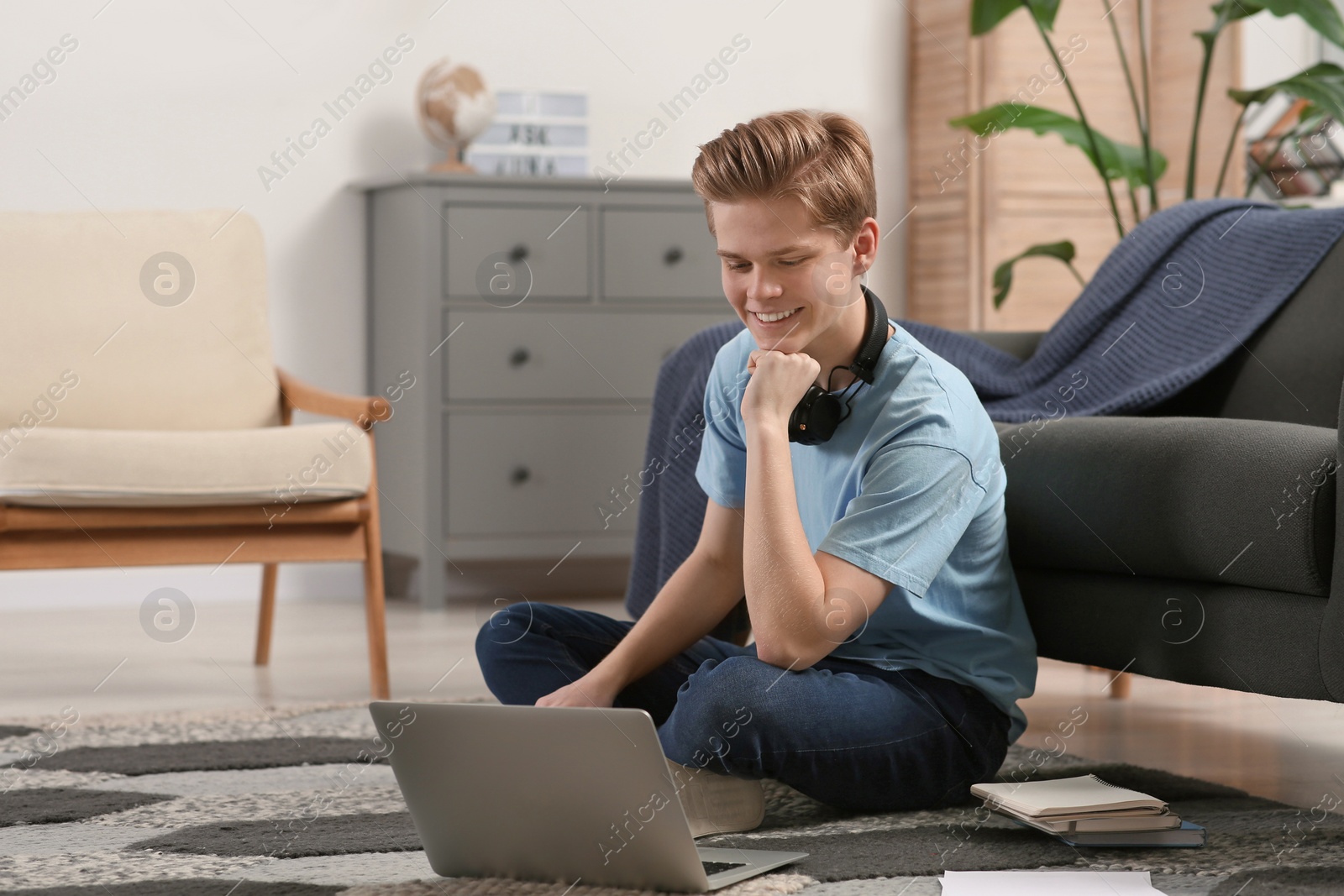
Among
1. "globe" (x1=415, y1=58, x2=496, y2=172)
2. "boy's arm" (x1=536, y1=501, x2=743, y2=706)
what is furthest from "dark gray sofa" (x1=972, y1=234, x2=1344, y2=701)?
"globe" (x1=415, y1=58, x2=496, y2=172)

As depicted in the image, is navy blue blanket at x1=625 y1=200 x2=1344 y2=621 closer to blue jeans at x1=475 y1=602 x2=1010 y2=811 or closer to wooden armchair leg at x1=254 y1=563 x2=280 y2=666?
blue jeans at x1=475 y1=602 x2=1010 y2=811

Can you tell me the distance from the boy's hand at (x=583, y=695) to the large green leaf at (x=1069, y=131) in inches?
77.2

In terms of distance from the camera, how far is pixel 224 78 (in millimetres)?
3666

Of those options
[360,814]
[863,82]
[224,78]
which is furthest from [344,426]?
[863,82]

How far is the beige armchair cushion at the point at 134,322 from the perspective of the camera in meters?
2.81

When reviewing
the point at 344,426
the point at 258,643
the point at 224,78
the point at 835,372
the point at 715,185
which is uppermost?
the point at 224,78

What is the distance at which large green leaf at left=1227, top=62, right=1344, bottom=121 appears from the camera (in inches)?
108

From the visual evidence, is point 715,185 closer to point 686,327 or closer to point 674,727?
point 674,727

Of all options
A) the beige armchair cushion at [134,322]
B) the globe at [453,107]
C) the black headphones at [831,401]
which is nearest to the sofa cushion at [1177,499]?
the black headphones at [831,401]

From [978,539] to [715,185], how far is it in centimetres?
45

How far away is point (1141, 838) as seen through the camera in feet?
4.64

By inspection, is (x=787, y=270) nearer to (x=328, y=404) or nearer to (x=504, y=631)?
(x=504, y=631)

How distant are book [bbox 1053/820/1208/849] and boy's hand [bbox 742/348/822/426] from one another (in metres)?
0.47

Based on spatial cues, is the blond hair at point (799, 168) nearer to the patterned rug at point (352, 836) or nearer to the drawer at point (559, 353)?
the patterned rug at point (352, 836)
